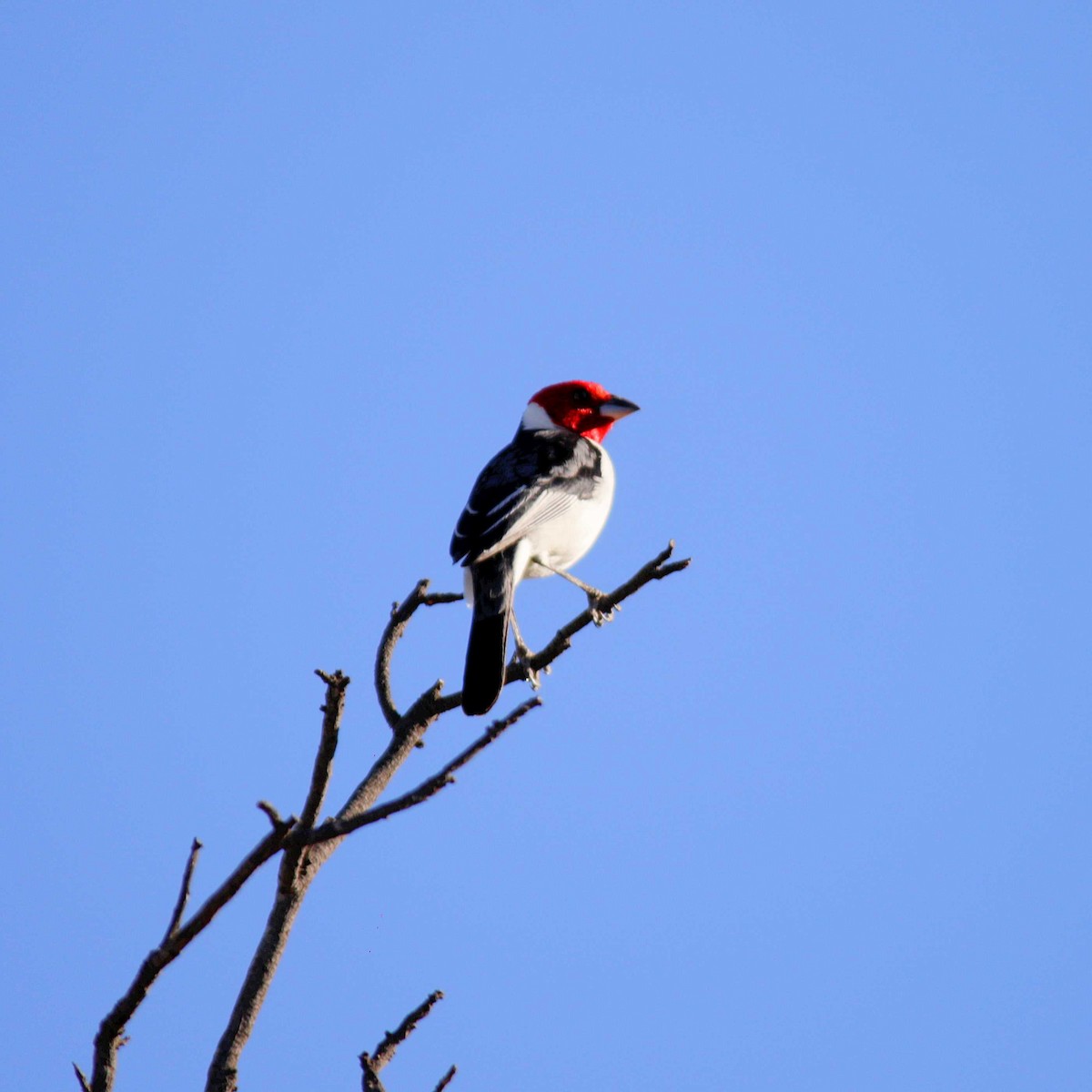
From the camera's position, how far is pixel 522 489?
554 centimetres

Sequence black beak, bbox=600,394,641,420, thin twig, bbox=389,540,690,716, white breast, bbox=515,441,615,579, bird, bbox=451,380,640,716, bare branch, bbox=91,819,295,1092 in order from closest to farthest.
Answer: bare branch, bbox=91,819,295,1092 → thin twig, bbox=389,540,690,716 → bird, bbox=451,380,640,716 → white breast, bbox=515,441,615,579 → black beak, bbox=600,394,641,420

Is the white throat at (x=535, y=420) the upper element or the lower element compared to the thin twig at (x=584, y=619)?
upper

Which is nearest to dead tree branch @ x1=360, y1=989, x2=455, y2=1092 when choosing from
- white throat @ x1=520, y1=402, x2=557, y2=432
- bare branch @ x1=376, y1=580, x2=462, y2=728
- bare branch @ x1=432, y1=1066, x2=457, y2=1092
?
bare branch @ x1=432, y1=1066, x2=457, y2=1092

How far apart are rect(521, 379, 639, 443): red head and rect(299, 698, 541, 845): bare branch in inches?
183

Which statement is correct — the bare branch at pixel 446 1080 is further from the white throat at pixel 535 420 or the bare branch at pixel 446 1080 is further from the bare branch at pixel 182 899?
the white throat at pixel 535 420

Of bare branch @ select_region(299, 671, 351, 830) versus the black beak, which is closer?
bare branch @ select_region(299, 671, 351, 830)

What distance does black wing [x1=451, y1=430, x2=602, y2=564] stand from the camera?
520 centimetres

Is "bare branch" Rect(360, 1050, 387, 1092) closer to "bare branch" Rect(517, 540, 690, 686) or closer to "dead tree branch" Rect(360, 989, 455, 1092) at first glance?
"dead tree branch" Rect(360, 989, 455, 1092)

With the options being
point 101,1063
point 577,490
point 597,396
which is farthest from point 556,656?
point 597,396

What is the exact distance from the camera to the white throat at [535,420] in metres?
7.18

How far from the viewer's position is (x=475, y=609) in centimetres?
503

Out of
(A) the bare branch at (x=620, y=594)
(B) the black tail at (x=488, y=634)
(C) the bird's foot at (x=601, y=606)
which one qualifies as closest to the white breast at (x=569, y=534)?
(B) the black tail at (x=488, y=634)

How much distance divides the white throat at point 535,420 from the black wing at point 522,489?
66 centimetres

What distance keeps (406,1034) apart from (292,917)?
35 cm
